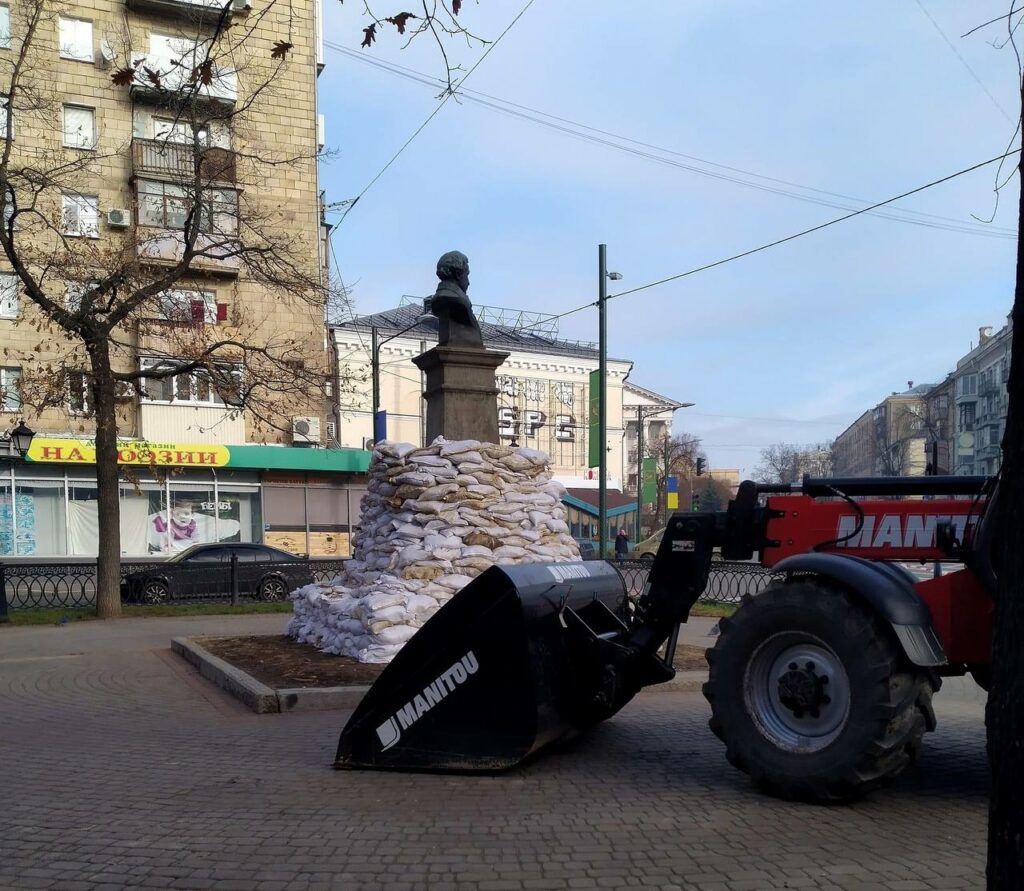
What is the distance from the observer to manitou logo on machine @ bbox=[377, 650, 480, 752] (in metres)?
5.46

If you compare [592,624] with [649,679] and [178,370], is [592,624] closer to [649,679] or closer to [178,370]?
[649,679]

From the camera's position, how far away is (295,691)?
8031 millimetres

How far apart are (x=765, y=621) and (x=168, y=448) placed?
2711 centimetres

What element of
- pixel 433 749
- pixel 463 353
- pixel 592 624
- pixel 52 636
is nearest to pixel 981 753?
pixel 592 624

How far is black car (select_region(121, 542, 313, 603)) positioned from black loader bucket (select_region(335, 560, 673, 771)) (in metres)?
15.3

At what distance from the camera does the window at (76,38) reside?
95.0 ft

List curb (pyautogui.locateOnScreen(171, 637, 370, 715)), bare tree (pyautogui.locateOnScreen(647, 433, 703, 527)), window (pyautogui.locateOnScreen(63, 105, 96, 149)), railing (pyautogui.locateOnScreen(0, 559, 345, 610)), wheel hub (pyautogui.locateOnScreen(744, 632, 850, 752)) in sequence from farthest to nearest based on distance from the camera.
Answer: bare tree (pyautogui.locateOnScreen(647, 433, 703, 527)), window (pyautogui.locateOnScreen(63, 105, 96, 149)), railing (pyautogui.locateOnScreen(0, 559, 345, 610)), curb (pyautogui.locateOnScreen(171, 637, 370, 715)), wheel hub (pyautogui.locateOnScreen(744, 632, 850, 752))

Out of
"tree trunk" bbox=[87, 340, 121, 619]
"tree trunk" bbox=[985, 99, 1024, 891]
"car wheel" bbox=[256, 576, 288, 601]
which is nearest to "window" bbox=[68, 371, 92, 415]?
"tree trunk" bbox=[87, 340, 121, 619]

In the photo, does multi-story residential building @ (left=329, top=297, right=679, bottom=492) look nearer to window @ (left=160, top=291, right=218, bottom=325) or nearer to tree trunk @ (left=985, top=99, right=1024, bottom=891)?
window @ (left=160, top=291, right=218, bottom=325)

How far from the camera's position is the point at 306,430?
30562 mm

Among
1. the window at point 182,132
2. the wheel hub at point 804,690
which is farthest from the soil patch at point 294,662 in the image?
the window at point 182,132

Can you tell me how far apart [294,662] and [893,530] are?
657cm

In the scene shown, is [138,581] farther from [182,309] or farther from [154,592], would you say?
[182,309]

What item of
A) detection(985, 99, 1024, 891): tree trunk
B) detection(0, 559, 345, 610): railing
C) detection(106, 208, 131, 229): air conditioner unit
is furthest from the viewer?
detection(106, 208, 131, 229): air conditioner unit
